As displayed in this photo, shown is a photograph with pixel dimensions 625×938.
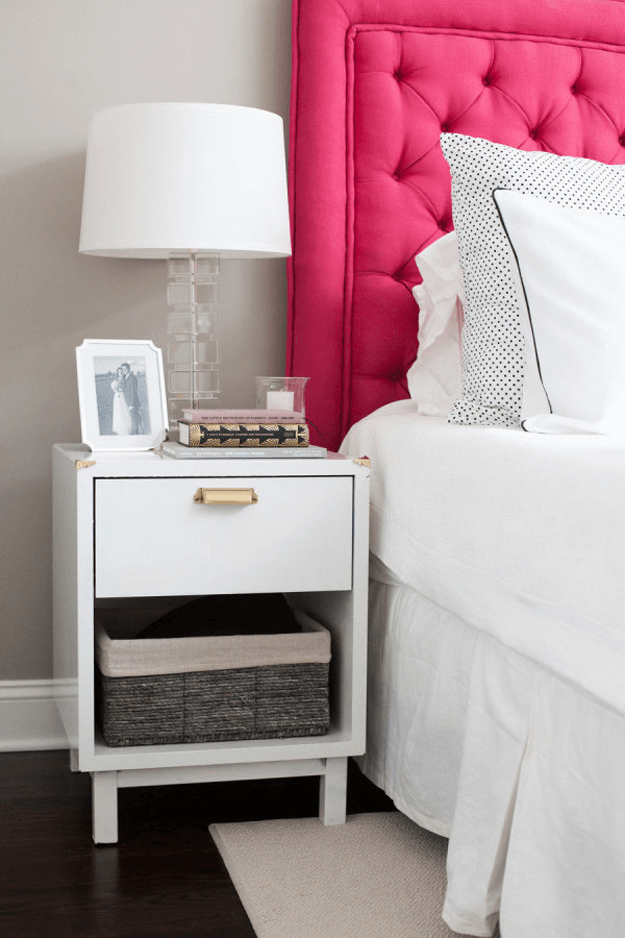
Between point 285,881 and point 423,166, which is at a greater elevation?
point 423,166

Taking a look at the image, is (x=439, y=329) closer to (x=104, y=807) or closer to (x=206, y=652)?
(x=206, y=652)

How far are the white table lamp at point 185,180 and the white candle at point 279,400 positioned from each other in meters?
0.25

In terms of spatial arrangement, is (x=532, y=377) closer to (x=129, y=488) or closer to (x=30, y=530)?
(x=129, y=488)

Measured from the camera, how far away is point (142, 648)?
5.36 feet

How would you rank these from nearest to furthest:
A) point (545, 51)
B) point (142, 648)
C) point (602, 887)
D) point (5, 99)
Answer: point (602, 887), point (142, 648), point (5, 99), point (545, 51)

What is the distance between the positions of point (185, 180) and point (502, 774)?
3.41 ft

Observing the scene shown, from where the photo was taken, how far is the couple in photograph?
1788mm

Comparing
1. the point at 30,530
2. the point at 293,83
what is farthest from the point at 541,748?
the point at 293,83

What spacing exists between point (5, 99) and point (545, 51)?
1.09 metres

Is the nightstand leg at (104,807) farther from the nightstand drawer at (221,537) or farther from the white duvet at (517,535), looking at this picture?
the white duvet at (517,535)

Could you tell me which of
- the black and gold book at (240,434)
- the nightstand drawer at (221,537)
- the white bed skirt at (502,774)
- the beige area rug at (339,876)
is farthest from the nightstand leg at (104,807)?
the black and gold book at (240,434)

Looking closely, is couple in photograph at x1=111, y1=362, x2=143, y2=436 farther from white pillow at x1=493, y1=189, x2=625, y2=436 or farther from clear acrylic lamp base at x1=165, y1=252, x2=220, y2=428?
white pillow at x1=493, y1=189, x2=625, y2=436

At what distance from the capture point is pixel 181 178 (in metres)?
1.71

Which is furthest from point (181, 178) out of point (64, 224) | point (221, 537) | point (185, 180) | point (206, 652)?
point (206, 652)
